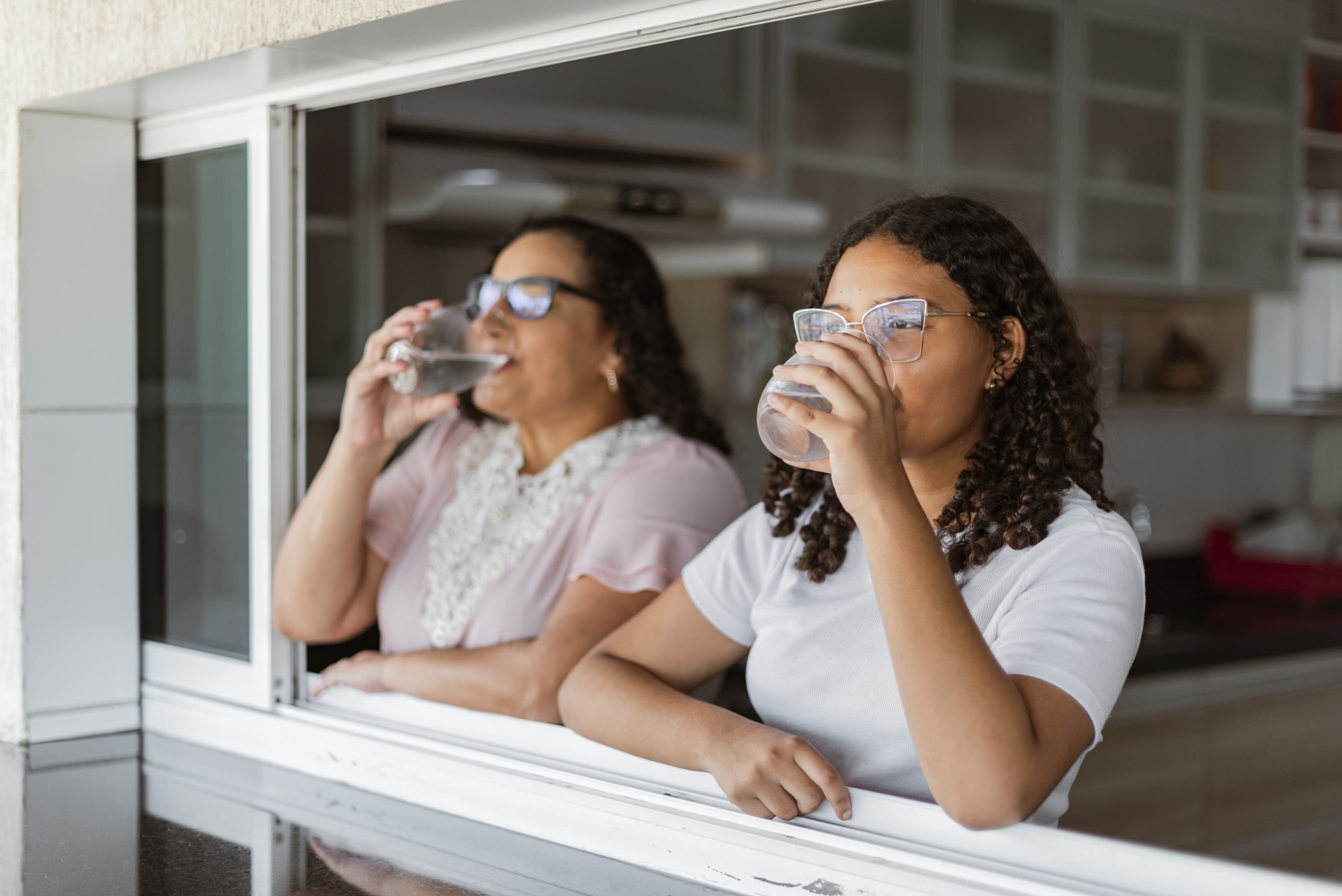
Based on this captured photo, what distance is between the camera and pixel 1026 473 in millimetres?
1186

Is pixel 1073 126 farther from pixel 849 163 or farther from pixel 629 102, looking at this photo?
pixel 629 102

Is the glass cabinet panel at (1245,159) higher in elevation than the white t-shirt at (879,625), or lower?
higher

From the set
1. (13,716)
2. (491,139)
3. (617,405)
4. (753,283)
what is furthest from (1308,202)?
(13,716)

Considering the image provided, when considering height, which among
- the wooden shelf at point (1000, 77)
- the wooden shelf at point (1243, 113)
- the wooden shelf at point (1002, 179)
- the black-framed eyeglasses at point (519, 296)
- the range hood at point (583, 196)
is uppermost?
the wooden shelf at point (1000, 77)

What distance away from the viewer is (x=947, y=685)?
97cm

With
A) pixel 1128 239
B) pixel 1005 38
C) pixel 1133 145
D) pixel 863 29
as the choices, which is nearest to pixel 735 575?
pixel 863 29

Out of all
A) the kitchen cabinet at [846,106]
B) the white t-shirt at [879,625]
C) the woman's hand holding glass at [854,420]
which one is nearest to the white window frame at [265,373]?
the white t-shirt at [879,625]

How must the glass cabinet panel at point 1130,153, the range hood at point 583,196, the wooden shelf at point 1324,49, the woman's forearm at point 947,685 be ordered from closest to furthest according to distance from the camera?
1. the woman's forearm at point 947,685
2. the wooden shelf at point 1324,49
3. the range hood at point 583,196
4. the glass cabinet panel at point 1130,153

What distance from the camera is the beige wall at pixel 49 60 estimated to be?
1.47 meters

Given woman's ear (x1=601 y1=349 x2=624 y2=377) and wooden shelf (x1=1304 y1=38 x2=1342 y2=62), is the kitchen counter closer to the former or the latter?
wooden shelf (x1=1304 y1=38 x2=1342 y2=62)

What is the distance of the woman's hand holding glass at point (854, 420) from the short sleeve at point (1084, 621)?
0.17m

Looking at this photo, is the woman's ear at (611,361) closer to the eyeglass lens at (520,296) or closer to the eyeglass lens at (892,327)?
the eyeglass lens at (520,296)

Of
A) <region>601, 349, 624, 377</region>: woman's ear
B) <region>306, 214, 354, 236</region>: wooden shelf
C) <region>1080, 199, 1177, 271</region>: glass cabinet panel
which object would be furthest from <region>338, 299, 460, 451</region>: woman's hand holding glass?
<region>1080, 199, 1177, 271</region>: glass cabinet panel

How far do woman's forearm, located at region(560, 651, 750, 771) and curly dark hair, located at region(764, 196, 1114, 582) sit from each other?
28cm
